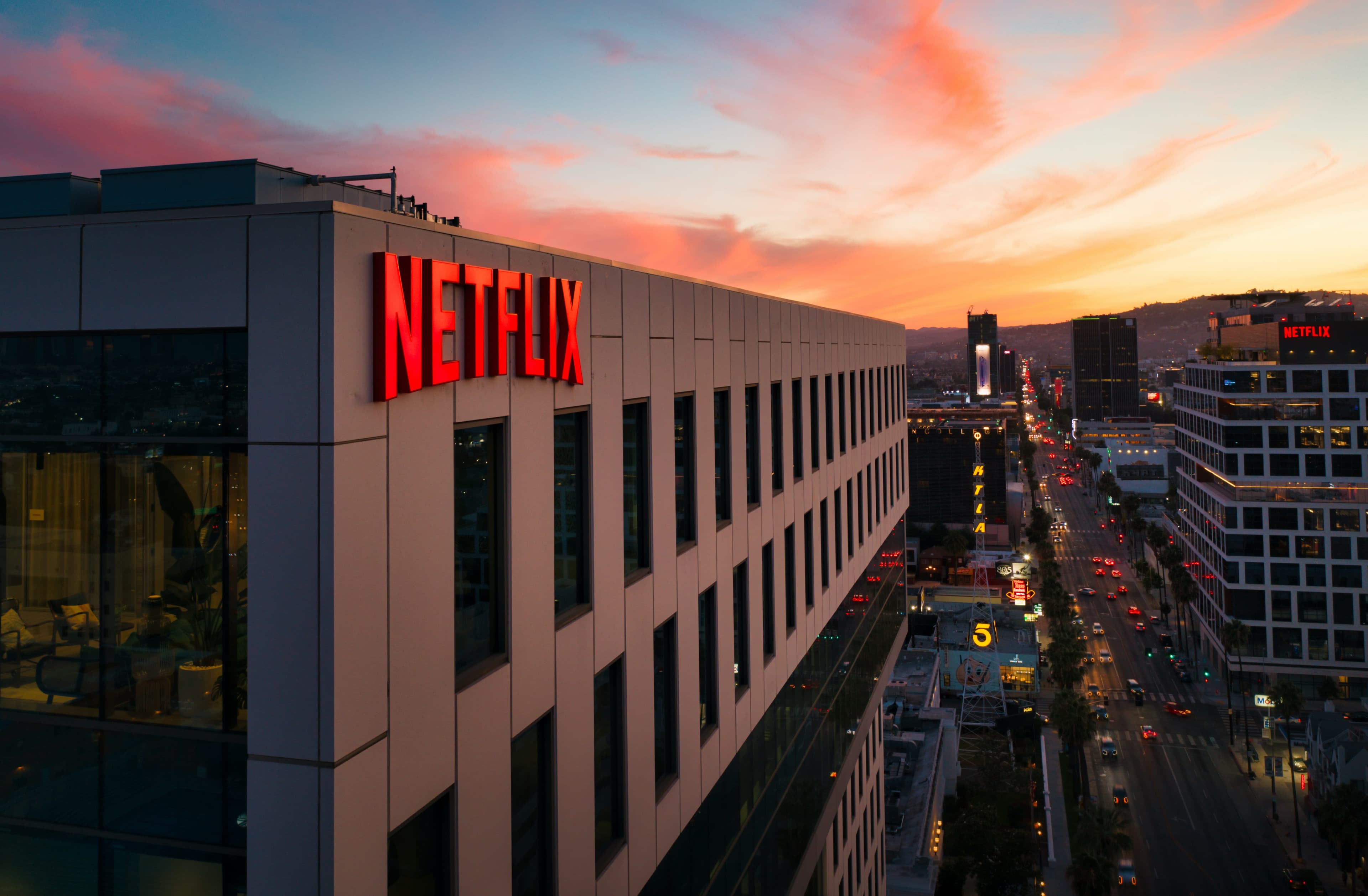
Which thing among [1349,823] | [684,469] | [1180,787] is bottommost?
[1180,787]

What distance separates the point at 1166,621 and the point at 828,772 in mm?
137971

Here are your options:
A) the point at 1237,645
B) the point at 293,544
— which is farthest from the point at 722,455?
the point at 1237,645

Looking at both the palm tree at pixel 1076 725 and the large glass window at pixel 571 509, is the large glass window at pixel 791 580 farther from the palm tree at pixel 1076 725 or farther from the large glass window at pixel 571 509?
the palm tree at pixel 1076 725

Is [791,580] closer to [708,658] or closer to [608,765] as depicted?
[708,658]

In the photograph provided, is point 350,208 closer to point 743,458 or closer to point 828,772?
point 743,458

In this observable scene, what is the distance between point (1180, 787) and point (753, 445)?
296 feet

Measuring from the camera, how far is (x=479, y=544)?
34.8ft

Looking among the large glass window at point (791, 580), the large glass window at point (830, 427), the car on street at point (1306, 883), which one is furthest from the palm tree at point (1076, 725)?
the large glass window at point (791, 580)

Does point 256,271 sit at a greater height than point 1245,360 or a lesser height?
lesser

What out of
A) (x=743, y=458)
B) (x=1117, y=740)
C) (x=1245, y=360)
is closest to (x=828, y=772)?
(x=743, y=458)

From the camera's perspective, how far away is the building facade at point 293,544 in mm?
8094

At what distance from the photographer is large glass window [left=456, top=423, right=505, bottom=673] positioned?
10.2 meters

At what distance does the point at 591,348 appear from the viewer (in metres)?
13.0

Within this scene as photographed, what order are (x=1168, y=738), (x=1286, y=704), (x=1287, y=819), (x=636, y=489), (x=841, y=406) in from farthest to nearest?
(x=1168, y=738), (x=1286, y=704), (x=1287, y=819), (x=841, y=406), (x=636, y=489)
